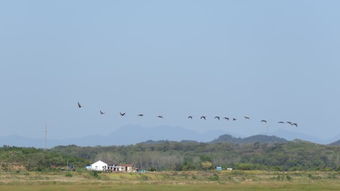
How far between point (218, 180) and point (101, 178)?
16.9 metres

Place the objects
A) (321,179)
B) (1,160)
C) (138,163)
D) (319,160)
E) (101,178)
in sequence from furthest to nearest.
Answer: (319,160)
(138,163)
(1,160)
(321,179)
(101,178)

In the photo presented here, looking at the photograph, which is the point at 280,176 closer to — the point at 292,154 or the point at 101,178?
the point at 101,178

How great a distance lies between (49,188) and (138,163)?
310 ft

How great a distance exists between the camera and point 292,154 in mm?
197000

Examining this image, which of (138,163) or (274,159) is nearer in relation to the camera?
(138,163)

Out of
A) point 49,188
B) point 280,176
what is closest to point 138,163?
point 280,176

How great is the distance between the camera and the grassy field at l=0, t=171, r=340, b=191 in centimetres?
8356

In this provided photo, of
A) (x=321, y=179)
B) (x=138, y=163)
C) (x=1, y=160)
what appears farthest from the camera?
(x=138, y=163)

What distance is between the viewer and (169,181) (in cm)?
9969

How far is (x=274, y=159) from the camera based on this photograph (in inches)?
7461

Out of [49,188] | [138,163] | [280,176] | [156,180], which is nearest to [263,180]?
[280,176]

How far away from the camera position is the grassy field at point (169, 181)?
274 ft

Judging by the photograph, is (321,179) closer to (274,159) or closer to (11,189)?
(11,189)

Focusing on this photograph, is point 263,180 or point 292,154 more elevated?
point 292,154
